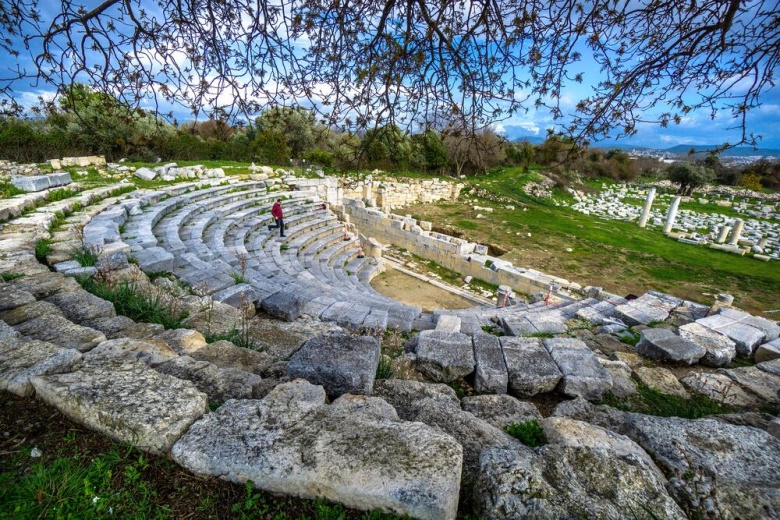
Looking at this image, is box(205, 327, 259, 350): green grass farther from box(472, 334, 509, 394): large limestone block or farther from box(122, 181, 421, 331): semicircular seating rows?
box(472, 334, 509, 394): large limestone block

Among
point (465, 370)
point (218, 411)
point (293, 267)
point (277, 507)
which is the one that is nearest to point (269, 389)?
point (218, 411)

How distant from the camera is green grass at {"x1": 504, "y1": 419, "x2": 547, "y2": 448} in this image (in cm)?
236

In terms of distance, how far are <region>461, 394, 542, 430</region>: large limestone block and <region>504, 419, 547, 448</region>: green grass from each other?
0.21 m

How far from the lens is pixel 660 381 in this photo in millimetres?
4039

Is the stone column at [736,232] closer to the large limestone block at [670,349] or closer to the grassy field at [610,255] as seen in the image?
the grassy field at [610,255]

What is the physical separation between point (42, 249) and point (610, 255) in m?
19.0

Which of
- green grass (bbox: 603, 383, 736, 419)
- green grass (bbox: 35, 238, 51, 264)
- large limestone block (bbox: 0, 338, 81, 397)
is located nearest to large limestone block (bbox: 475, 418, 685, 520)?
green grass (bbox: 603, 383, 736, 419)

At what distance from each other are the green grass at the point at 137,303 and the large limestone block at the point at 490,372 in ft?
11.6

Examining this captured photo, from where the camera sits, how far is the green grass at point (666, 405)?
3.47 m

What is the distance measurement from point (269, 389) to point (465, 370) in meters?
2.25

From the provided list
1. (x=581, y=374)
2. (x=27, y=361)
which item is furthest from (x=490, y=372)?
(x=27, y=361)

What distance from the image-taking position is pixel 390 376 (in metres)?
3.62

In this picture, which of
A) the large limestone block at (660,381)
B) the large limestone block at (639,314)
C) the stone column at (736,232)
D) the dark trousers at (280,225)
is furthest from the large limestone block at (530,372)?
the stone column at (736,232)

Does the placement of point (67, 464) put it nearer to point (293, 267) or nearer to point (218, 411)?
point (218, 411)
